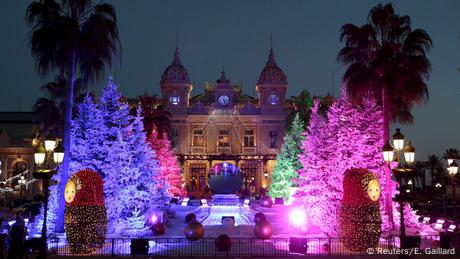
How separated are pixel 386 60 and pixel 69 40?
663 inches

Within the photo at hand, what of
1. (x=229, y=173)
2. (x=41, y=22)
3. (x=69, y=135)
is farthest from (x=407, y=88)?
(x=229, y=173)

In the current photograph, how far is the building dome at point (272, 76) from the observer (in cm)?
6100

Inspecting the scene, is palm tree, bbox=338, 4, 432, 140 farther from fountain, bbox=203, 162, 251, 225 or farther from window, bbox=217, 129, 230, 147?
window, bbox=217, 129, 230, 147

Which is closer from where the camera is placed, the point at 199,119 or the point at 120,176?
the point at 120,176

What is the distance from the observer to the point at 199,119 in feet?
198

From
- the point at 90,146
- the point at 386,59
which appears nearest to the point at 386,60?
the point at 386,59

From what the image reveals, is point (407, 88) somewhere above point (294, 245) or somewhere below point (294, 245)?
above

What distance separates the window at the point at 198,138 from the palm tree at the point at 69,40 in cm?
3559

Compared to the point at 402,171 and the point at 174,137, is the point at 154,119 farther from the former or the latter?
the point at 402,171

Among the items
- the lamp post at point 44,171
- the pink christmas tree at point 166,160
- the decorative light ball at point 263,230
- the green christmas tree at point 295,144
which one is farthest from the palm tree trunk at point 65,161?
the green christmas tree at point 295,144

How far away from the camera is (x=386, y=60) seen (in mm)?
24328

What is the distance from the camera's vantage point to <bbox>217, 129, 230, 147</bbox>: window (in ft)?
198

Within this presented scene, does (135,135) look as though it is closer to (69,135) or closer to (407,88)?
(69,135)

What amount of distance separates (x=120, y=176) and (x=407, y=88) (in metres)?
16.2
